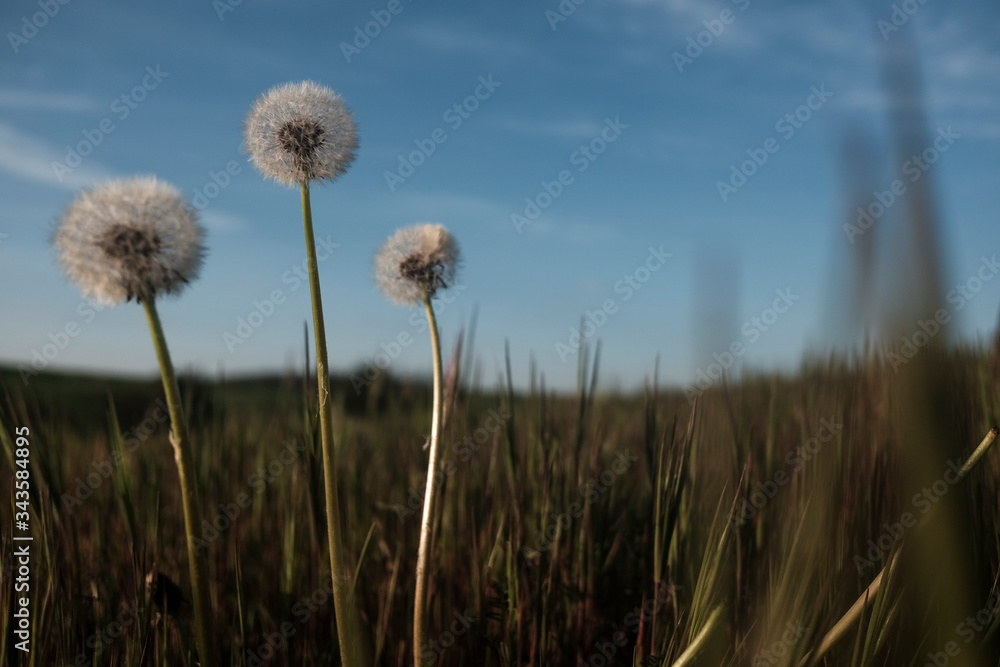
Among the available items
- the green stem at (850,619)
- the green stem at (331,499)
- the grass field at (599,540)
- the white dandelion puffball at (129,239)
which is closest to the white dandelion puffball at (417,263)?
the grass field at (599,540)

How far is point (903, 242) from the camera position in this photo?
1.70ft

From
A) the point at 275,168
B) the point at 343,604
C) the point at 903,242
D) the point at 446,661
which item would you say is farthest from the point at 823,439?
the point at 446,661

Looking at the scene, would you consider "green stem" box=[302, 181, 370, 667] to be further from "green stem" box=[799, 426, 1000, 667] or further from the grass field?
"green stem" box=[799, 426, 1000, 667]

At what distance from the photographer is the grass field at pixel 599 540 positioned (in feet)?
2.55

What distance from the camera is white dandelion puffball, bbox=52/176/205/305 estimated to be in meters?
1.42

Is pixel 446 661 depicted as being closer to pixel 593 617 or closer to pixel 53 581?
pixel 593 617

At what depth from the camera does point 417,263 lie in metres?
2.17

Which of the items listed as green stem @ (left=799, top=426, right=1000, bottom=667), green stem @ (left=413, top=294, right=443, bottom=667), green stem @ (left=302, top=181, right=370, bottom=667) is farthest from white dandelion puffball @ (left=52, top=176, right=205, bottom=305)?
green stem @ (left=799, top=426, right=1000, bottom=667)

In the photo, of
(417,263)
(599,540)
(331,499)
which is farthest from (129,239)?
(599,540)

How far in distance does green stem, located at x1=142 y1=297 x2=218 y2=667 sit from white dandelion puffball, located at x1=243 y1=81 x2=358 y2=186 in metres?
0.52

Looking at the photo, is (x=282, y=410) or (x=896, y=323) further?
(x=282, y=410)

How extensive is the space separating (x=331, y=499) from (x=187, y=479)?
0.31 m

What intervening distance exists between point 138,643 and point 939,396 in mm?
2042

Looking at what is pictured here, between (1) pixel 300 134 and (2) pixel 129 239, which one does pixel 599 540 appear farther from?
(2) pixel 129 239
